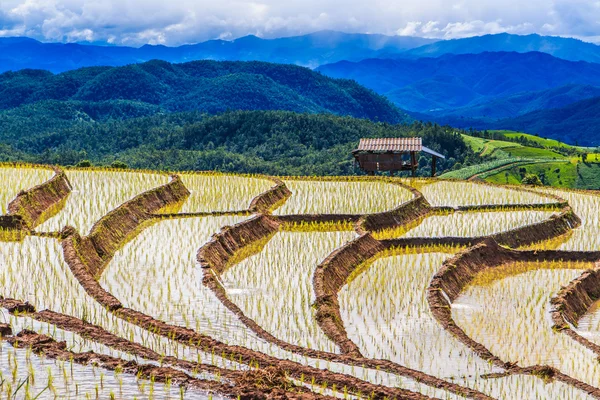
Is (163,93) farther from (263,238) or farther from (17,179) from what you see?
(263,238)

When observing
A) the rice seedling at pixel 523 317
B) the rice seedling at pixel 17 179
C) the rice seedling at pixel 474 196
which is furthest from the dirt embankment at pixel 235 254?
the rice seedling at pixel 474 196

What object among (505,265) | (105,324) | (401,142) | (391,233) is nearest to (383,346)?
(105,324)

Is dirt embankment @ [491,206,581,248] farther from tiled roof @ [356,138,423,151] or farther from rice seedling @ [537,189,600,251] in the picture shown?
tiled roof @ [356,138,423,151]

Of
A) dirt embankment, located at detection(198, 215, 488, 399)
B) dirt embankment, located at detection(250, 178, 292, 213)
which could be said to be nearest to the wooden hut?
dirt embankment, located at detection(250, 178, 292, 213)

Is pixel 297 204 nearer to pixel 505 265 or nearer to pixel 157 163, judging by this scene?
pixel 505 265

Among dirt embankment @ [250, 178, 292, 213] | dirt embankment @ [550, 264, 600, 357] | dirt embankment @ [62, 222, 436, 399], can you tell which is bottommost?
dirt embankment @ [62, 222, 436, 399]

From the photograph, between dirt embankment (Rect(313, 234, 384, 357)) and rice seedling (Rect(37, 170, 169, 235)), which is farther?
rice seedling (Rect(37, 170, 169, 235))

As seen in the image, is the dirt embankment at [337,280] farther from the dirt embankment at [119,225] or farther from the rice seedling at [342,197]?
the rice seedling at [342,197]
